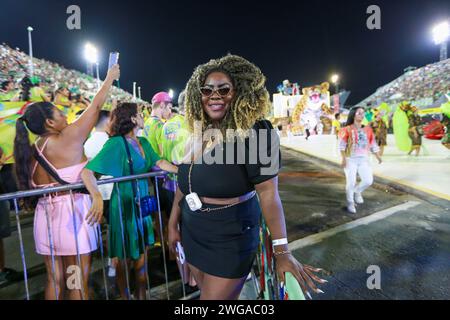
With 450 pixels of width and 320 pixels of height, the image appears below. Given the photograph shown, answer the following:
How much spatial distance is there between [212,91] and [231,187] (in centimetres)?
63

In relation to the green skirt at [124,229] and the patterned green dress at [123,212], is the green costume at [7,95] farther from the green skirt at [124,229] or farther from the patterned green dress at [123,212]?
the green skirt at [124,229]

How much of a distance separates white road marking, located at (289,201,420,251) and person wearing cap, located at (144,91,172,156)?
7.85 feet

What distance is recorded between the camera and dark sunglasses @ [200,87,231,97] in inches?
66.7

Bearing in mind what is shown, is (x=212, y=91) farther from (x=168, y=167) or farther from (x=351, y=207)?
(x=351, y=207)


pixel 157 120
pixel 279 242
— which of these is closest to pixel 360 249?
pixel 279 242

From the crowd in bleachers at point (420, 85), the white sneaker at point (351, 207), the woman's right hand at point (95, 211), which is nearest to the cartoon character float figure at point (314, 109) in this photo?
the crowd in bleachers at point (420, 85)

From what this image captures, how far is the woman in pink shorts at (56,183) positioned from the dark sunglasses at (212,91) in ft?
3.28

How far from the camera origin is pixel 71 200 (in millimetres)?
2248

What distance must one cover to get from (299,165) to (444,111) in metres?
5.02

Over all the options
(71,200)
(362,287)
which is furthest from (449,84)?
(71,200)

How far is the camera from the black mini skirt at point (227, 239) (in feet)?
5.28

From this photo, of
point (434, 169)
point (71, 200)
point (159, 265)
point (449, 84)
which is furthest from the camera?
point (449, 84)

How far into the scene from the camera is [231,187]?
5.10ft
